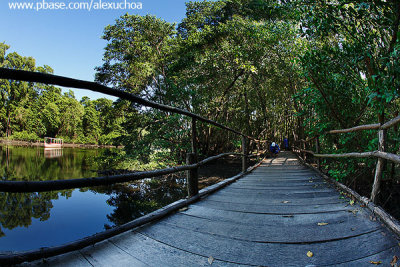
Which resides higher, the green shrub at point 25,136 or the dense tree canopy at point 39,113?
the dense tree canopy at point 39,113

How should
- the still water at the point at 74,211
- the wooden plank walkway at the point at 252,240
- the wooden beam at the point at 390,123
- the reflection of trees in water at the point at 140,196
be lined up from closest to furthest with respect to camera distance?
the wooden plank walkway at the point at 252,240 < the wooden beam at the point at 390,123 < the still water at the point at 74,211 < the reflection of trees in water at the point at 140,196

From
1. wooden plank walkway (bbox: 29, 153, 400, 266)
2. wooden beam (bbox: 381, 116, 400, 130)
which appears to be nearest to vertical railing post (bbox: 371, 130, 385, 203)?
wooden beam (bbox: 381, 116, 400, 130)

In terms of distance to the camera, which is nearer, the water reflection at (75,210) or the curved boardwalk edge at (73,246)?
the curved boardwalk edge at (73,246)

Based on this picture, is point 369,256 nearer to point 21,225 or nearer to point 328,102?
point 328,102

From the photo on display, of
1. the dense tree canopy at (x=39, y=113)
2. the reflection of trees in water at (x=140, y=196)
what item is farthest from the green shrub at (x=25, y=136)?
the reflection of trees in water at (x=140, y=196)

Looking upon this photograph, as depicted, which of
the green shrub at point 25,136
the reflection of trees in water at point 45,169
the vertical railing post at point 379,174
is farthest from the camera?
the green shrub at point 25,136

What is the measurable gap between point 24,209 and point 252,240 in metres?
12.3

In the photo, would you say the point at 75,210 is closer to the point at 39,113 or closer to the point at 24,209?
the point at 24,209

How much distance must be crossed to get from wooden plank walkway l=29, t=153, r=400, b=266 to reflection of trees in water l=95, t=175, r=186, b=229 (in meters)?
6.53

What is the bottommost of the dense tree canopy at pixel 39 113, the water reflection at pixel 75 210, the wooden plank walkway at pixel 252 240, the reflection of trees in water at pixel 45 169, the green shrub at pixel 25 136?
the water reflection at pixel 75 210

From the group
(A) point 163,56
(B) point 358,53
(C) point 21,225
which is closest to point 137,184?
Result: (C) point 21,225

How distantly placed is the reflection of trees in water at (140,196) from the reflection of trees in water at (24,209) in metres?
2.51

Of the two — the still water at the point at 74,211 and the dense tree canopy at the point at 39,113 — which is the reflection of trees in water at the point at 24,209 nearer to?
the still water at the point at 74,211

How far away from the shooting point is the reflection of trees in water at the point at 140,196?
8023 mm
